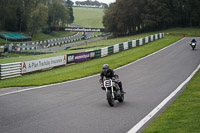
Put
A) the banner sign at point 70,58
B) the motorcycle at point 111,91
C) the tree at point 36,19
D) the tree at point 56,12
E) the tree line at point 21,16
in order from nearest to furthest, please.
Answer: the motorcycle at point 111,91 → the banner sign at point 70,58 → the tree line at point 21,16 → the tree at point 36,19 → the tree at point 56,12

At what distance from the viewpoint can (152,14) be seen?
89625mm

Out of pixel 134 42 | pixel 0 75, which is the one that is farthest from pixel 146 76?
pixel 134 42

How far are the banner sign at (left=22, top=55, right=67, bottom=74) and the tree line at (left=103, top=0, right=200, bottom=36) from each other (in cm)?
5838

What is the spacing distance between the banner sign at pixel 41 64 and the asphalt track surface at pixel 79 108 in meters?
9.10

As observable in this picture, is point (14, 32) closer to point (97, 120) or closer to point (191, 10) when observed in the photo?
point (191, 10)

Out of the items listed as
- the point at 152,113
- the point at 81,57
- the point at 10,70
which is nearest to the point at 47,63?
the point at 10,70

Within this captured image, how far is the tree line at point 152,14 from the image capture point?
89.1m

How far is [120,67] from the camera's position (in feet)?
99.5

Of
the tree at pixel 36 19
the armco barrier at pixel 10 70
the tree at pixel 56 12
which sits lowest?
the armco barrier at pixel 10 70

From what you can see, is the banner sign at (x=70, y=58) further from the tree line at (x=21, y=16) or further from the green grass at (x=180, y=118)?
the tree line at (x=21, y=16)

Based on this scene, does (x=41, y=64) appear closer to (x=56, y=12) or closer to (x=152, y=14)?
(x=152, y=14)

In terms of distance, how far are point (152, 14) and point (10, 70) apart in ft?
223

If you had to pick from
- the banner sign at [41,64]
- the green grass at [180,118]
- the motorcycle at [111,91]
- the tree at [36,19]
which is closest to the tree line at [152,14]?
the tree at [36,19]

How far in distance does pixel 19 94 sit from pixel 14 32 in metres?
90.2
